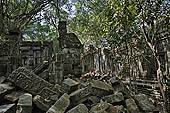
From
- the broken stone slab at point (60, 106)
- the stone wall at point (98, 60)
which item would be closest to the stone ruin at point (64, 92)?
the broken stone slab at point (60, 106)

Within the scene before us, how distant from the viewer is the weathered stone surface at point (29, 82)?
469cm

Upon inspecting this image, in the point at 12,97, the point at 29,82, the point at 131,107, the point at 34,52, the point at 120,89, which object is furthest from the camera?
the point at 34,52

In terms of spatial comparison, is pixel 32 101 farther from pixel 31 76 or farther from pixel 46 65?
pixel 46 65

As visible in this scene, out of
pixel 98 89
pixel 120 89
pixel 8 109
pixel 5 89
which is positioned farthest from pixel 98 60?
pixel 8 109

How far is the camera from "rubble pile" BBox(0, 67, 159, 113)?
12.6ft

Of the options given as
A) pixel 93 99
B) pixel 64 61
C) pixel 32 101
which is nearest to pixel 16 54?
pixel 64 61

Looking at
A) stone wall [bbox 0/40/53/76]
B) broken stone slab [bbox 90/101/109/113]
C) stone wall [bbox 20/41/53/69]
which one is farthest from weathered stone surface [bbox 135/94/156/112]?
stone wall [bbox 20/41/53/69]

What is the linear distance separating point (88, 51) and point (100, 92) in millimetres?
9557

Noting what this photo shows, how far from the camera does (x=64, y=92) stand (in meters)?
4.48

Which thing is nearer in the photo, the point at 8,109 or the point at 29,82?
the point at 8,109

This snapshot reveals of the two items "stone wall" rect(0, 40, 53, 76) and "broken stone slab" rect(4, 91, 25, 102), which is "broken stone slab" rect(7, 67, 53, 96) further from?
"stone wall" rect(0, 40, 53, 76)

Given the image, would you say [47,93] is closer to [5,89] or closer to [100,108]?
[5,89]

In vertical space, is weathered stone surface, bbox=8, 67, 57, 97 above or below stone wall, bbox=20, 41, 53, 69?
below

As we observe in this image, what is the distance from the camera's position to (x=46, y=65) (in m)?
6.02
